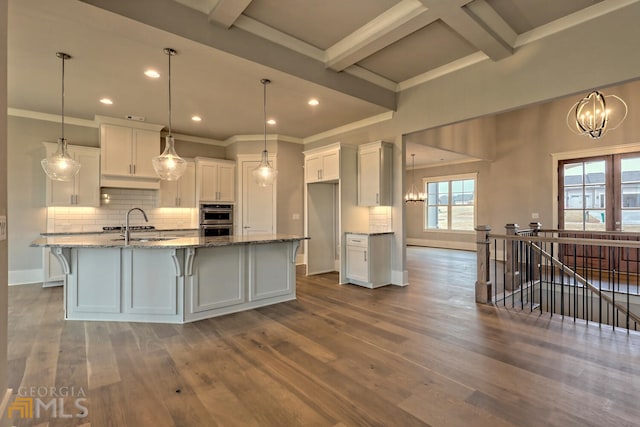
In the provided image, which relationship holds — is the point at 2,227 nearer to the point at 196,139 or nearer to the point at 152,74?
the point at 152,74

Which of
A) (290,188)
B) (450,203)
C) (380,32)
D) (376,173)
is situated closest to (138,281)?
(376,173)

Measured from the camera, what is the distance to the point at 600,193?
6117 millimetres

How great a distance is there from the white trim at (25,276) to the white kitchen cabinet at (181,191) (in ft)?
7.25

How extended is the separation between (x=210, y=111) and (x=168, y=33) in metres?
2.37

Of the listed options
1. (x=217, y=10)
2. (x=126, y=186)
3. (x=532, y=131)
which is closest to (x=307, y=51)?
(x=217, y=10)

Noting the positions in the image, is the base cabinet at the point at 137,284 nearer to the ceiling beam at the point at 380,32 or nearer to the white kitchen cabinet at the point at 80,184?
the white kitchen cabinet at the point at 80,184

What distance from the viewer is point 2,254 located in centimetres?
161

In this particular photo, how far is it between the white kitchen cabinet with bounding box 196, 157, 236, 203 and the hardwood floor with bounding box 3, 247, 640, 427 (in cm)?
320

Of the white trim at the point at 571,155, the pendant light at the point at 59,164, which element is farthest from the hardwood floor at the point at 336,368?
the white trim at the point at 571,155

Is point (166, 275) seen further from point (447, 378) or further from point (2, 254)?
point (447, 378)

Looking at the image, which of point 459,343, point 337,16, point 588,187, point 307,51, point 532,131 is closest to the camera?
point 459,343

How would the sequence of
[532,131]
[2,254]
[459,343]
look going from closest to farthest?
[2,254]
[459,343]
[532,131]

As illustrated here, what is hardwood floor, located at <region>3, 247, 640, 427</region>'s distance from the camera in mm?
1829

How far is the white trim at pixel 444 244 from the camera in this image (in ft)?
31.1
